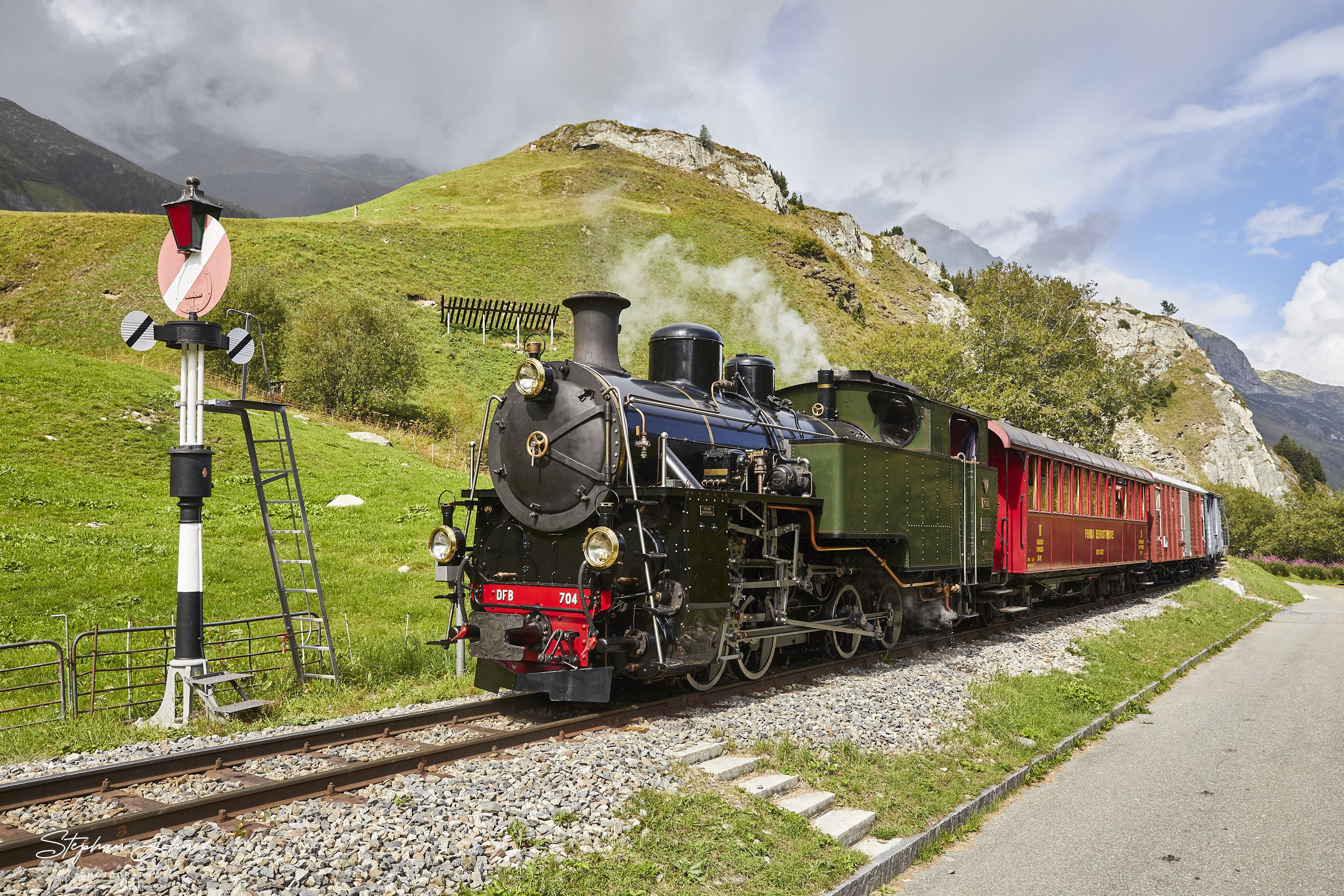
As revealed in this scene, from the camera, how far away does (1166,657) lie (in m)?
11.6

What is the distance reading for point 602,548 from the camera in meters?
6.30

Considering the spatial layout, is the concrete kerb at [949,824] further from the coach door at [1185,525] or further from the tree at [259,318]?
the tree at [259,318]

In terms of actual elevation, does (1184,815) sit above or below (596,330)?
below

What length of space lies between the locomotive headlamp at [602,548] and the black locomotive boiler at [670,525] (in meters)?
0.01

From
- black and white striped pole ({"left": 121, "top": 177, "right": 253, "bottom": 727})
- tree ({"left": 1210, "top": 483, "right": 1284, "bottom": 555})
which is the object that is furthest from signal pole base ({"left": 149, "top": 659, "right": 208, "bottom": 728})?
tree ({"left": 1210, "top": 483, "right": 1284, "bottom": 555})

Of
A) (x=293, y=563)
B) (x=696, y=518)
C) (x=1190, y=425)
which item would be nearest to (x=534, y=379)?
(x=696, y=518)

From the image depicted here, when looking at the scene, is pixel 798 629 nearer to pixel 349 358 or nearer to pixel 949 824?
pixel 949 824

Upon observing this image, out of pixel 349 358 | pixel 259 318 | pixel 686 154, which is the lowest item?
pixel 349 358

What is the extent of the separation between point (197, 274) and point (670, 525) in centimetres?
429

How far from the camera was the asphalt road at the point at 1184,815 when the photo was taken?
14.9 feet

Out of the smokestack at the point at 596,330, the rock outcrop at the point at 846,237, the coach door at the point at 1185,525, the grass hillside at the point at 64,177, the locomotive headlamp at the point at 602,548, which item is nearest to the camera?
the locomotive headlamp at the point at 602,548

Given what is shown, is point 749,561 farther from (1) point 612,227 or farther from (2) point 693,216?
(2) point 693,216

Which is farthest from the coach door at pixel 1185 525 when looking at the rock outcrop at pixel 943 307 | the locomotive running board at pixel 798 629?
the rock outcrop at pixel 943 307

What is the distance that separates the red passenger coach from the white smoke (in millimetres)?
22443
